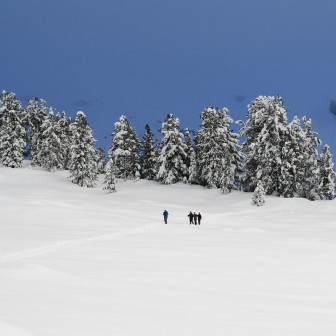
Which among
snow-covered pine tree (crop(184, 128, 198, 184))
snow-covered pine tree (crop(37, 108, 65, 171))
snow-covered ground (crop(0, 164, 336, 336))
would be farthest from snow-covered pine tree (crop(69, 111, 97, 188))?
snow-covered ground (crop(0, 164, 336, 336))

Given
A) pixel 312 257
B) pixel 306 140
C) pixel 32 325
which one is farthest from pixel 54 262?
pixel 306 140

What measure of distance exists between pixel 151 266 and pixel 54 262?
333 centimetres

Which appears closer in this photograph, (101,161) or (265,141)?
(265,141)

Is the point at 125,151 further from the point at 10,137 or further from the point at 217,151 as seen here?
the point at 10,137

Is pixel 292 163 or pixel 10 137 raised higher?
pixel 10 137

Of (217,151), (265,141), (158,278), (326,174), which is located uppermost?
(265,141)

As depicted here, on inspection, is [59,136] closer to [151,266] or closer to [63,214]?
[63,214]

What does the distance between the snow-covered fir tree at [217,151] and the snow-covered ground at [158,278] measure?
23746 millimetres

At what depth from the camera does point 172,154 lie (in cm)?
6153

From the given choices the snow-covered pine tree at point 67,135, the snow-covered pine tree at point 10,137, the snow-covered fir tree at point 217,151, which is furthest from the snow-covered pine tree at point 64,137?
the snow-covered fir tree at point 217,151

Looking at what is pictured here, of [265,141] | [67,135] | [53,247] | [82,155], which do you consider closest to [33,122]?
[67,135]

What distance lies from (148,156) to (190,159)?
7736 millimetres

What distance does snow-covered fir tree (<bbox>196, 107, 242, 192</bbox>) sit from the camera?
57.1 metres

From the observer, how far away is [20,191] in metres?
Answer: 49.8
